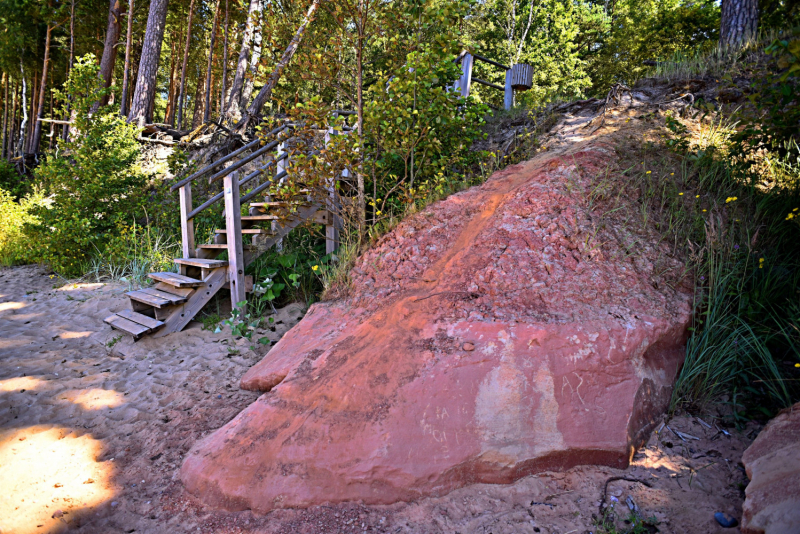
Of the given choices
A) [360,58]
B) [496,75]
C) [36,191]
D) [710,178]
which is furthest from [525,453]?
[496,75]

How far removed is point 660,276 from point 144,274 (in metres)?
7.05

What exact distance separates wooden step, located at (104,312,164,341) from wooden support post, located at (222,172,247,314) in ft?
3.04

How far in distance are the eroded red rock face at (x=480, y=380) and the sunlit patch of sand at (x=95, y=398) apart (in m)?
1.25

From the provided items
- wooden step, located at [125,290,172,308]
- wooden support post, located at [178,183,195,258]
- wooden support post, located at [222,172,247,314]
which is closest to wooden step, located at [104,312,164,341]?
wooden step, located at [125,290,172,308]

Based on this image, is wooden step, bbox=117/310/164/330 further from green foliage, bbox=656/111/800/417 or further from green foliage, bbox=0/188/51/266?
green foliage, bbox=656/111/800/417

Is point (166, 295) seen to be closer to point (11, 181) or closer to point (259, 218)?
point (259, 218)

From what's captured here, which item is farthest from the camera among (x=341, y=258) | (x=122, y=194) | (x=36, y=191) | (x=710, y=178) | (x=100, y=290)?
(x=36, y=191)

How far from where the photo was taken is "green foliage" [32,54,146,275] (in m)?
7.20

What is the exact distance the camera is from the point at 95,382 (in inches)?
166

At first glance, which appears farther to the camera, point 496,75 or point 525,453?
point 496,75

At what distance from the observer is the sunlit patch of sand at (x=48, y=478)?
2611mm

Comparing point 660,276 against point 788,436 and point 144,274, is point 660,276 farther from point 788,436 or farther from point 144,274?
point 144,274

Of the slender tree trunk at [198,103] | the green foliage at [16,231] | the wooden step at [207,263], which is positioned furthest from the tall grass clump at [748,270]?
the slender tree trunk at [198,103]

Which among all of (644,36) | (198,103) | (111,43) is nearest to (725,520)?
(111,43)
